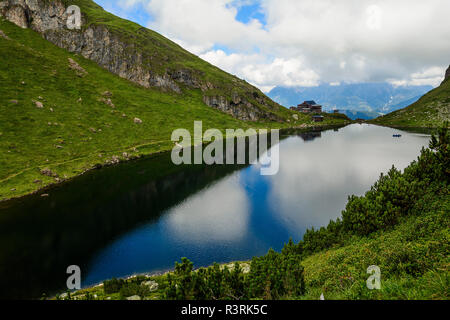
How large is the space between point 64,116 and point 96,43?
106m

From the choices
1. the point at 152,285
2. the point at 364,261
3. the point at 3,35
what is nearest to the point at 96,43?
the point at 3,35

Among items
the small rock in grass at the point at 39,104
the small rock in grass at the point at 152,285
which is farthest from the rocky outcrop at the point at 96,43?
the small rock in grass at the point at 152,285

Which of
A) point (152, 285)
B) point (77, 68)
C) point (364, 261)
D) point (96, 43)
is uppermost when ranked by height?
point (96, 43)

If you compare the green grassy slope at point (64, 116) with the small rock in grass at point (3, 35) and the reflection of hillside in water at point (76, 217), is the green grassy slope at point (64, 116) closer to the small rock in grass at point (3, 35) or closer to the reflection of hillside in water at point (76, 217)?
the small rock in grass at point (3, 35)

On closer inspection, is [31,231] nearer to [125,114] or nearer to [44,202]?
[44,202]

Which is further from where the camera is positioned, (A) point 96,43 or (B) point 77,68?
(A) point 96,43

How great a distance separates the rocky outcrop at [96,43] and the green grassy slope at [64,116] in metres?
8.74

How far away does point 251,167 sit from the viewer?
82.4m

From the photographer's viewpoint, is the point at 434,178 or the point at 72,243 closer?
the point at 434,178

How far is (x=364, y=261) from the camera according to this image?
1667 cm

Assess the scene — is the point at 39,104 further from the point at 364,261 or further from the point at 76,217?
the point at 364,261
